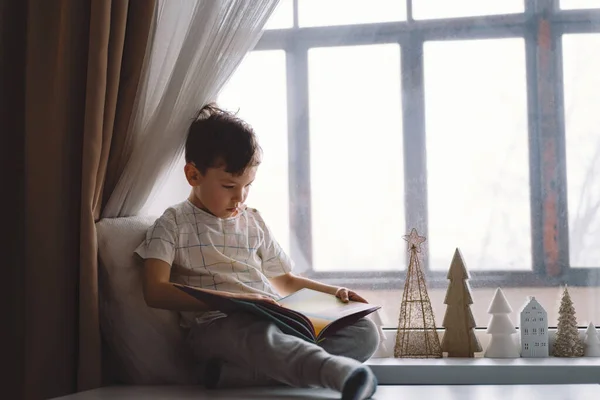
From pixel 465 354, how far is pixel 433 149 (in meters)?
0.60

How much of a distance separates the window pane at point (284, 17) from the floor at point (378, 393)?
1139 mm

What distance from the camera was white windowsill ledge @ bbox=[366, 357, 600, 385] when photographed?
5.85ft

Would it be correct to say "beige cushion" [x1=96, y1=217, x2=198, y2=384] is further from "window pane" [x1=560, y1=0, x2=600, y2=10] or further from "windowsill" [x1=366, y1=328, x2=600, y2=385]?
"window pane" [x1=560, y1=0, x2=600, y2=10]

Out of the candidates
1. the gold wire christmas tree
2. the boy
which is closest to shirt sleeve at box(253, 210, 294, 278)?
the boy

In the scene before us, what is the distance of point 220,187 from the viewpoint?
1.70 metres

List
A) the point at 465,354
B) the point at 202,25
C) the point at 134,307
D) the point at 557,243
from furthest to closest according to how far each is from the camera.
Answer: the point at 557,243 < the point at 465,354 < the point at 202,25 < the point at 134,307

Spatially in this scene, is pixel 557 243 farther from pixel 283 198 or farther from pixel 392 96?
pixel 283 198

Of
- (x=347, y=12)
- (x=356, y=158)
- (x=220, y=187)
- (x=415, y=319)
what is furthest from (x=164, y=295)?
(x=347, y=12)

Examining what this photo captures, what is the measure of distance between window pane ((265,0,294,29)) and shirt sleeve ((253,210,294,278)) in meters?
0.65

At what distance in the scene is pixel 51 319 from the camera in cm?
170

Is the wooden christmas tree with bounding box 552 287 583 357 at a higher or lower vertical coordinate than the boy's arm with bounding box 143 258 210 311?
lower

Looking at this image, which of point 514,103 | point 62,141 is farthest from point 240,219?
point 514,103

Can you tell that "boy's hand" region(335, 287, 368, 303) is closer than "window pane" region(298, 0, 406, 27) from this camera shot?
Yes

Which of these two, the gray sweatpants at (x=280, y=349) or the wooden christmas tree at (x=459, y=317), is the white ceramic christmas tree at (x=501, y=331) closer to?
the wooden christmas tree at (x=459, y=317)
